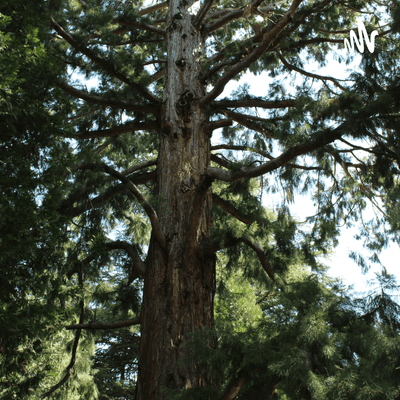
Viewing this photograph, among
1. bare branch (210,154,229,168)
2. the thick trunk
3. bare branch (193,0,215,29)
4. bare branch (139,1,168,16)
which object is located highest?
bare branch (139,1,168,16)

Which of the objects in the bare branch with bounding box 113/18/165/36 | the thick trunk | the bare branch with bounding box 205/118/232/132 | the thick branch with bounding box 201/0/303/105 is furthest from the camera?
the bare branch with bounding box 113/18/165/36

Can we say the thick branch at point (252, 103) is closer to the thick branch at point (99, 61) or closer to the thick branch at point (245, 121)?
the thick branch at point (245, 121)

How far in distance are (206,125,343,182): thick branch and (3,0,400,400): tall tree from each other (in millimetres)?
12

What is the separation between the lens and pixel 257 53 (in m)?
4.21

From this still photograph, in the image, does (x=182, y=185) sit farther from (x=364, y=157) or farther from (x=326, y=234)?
(x=364, y=157)

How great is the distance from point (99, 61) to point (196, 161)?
1.81m

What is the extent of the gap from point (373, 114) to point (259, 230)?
2141 millimetres

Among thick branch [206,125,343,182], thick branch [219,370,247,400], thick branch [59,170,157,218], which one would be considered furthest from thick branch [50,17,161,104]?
thick branch [219,370,247,400]

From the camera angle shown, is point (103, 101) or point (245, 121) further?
point (245, 121)

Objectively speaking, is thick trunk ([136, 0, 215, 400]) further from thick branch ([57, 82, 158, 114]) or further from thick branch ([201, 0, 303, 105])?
thick branch ([201, 0, 303, 105])

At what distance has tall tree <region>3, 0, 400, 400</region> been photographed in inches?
133

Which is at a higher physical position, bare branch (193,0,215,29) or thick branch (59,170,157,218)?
bare branch (193,0,215,29)

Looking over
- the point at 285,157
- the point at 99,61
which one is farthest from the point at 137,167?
the point at 285,157

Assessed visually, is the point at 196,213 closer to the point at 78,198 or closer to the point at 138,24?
the point at 78,198
